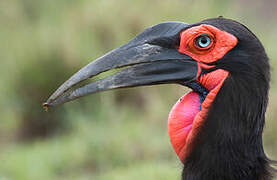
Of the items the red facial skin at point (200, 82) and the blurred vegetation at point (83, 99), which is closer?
the red facial skin at point (200, 82)

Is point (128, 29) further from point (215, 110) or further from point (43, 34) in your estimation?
point (215, 110)

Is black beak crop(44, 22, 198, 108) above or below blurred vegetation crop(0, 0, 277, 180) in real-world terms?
above

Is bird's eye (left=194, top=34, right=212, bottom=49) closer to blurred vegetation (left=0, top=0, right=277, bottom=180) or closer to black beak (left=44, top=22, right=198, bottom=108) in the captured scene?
black beak (left=44, top=22, right=198, bottom=108)

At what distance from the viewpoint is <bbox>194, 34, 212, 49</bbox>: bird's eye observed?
312 centimetres

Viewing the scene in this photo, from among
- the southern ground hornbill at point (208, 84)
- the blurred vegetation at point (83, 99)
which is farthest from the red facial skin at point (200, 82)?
the blurred vegetation at point (83, 99)

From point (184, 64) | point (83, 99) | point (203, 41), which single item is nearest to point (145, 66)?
point (184, 64)

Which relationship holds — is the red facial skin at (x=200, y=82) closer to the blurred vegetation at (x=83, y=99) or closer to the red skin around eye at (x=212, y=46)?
the red skin around eye at (x=212, y=46)

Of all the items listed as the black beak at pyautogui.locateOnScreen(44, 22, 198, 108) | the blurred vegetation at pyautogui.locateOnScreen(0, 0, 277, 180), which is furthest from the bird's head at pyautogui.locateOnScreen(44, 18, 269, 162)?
the blurred vegetation at pyautogui.locateOnScreen(0, 0, 277, 180)

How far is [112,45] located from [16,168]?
Answer: 1.84 m

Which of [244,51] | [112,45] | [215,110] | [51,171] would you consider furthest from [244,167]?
[112,45]

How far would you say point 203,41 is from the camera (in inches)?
123

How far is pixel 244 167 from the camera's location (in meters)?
3.12

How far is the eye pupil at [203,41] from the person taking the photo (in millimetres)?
3116

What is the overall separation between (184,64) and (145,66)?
0.59ft
